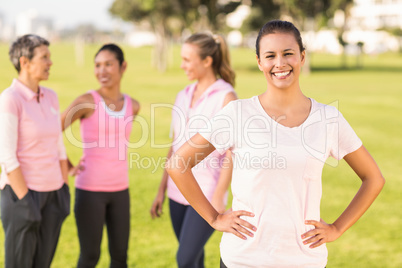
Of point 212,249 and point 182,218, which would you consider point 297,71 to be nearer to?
point 182,218

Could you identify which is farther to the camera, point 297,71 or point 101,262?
point 101,262

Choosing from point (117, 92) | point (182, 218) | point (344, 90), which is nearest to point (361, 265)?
point (182, 218)

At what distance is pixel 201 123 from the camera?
163 inches

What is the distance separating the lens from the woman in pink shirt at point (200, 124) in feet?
12.8

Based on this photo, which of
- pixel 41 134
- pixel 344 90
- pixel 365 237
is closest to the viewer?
pixel 41 134

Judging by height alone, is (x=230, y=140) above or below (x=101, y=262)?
above

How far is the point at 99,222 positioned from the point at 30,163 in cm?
81

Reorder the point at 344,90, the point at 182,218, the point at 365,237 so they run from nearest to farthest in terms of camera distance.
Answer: the point at 182,218 → the point at 365,237 → the point at 344,90

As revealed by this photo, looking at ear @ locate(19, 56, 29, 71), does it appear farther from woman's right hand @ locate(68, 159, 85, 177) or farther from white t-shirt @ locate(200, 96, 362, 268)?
white t-shirt @ locate(200, 96, 362, 268)

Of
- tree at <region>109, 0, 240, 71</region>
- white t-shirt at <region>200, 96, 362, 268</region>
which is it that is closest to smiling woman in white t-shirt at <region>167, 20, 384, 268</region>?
white t-shirt at <region>200, 96, 362, 268</region>

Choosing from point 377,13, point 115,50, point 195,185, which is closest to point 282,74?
point 195,185

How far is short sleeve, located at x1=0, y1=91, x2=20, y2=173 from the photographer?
3.68 meters

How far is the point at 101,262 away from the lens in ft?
18.6

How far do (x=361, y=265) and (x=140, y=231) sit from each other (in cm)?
287
